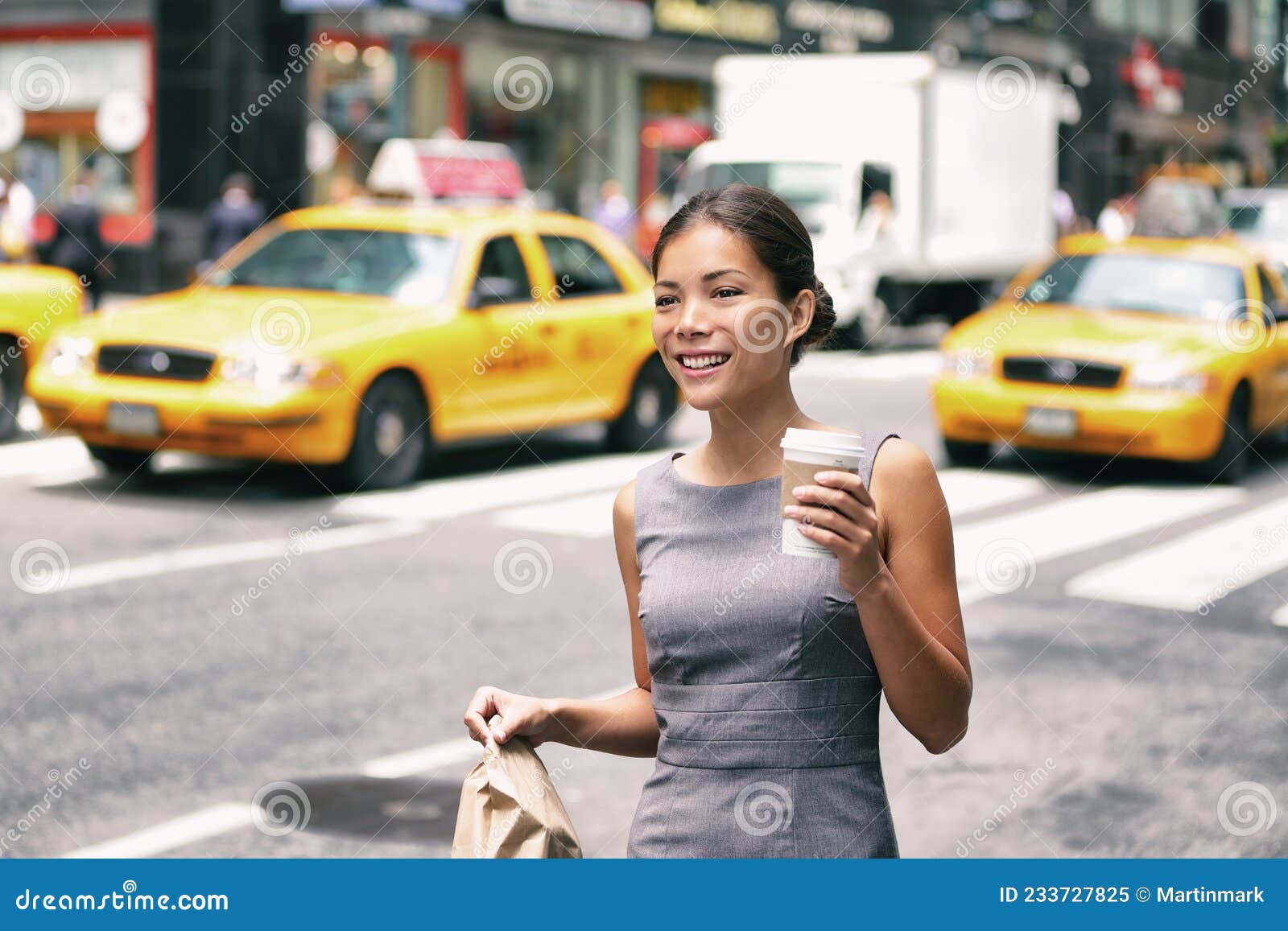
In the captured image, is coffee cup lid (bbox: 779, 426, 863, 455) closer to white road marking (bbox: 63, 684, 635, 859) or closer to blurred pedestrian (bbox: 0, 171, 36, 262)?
white road marking (bbox: 63, 684, 635, 859)

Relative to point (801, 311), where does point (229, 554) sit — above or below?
below

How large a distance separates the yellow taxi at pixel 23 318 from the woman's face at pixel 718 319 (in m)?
11.8

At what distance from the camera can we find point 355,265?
12203 millimetres

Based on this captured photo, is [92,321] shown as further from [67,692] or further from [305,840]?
[305,840]

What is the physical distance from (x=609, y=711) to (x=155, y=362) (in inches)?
358

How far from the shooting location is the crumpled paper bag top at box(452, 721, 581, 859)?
2252 millimetres

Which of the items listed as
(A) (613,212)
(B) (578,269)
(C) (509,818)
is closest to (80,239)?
(A) (613,212)

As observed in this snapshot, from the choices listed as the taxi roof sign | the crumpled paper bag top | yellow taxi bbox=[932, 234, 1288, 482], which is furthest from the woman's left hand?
the taxi roof sign

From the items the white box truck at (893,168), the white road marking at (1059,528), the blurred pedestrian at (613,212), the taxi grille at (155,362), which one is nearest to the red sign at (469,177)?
the blurred pedestrian at (613,212)

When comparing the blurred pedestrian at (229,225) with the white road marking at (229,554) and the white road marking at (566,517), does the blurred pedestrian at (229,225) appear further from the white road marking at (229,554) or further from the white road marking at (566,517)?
the white road marking at (229,554)

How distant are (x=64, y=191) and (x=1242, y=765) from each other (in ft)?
76.2

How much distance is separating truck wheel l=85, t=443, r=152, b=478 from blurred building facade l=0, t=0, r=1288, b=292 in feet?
35.0

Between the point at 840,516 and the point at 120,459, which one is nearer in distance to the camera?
the point at 840,516

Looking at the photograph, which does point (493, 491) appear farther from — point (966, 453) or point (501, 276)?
point (966, 453)
